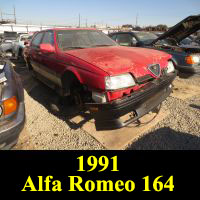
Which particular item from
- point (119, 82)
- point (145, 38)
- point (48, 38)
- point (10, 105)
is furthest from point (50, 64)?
point (145, 38)

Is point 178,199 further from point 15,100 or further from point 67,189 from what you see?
point 15,100

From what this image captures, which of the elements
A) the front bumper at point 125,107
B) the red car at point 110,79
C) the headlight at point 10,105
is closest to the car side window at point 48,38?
the red car at point 110,79

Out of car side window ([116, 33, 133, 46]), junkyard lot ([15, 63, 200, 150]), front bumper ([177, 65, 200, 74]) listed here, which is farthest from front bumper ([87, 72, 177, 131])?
car side window ([116, 33, 133, 46])

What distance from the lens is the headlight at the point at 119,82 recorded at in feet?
6.36

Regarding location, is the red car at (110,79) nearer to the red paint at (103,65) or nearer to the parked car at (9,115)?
the red paint at (103,65)

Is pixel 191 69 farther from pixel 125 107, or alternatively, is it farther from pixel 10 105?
pixel 10 105

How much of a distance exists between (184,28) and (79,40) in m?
3.27

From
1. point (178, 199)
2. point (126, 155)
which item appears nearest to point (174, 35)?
point (126, 155)

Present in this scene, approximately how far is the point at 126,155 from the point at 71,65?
4.85 ft

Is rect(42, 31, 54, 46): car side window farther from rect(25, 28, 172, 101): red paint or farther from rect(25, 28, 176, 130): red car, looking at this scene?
rect(25, 28, 172, 101): red paint

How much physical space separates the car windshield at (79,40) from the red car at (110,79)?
17mm

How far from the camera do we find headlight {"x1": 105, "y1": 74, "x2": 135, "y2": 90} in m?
1.94

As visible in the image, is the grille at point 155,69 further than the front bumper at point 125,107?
Yes

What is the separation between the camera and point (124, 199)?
159cm
